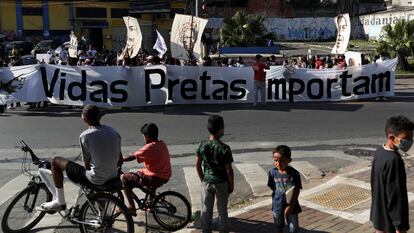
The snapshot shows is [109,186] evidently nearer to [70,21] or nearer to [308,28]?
[70,21]

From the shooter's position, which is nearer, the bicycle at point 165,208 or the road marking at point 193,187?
the bicycle at point 165,208

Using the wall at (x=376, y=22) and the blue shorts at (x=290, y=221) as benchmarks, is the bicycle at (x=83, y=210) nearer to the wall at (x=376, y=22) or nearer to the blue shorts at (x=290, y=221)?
the blue shorts at (x=290, y=221)

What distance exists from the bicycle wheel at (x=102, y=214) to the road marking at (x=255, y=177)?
266 centimetres

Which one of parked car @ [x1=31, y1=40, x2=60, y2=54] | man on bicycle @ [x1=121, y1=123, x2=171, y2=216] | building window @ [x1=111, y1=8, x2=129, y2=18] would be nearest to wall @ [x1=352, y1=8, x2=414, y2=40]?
building window @ [x1=111, y1=8, x2=129, y2=18]

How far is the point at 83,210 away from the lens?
19.0 ft

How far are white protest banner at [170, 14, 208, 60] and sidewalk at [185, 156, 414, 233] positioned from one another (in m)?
10.6

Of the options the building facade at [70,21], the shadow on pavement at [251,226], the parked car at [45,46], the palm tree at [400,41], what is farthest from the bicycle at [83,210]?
the building facade at [70,21]

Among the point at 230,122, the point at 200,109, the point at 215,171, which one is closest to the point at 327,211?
the point at 215,171

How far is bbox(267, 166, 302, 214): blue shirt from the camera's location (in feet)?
17.6

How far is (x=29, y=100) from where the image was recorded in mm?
16188

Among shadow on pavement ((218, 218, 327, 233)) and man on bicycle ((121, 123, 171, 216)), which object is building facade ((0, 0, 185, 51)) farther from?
shadow on pavement ((218, 218, 327, 233))

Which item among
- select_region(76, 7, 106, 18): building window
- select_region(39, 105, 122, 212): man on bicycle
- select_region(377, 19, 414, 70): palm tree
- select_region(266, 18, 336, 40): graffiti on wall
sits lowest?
select_region(39, 105, 122, 212): man on bicycle

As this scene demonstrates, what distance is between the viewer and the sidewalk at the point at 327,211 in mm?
6176

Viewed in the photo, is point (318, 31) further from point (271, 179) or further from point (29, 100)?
point (271, 179)
